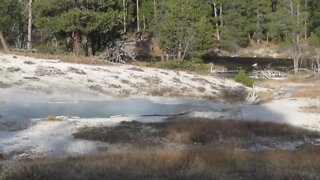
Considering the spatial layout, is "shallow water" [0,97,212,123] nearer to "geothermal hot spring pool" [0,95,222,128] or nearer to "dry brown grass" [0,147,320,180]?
"geothermal hot spring pool" [0,95,222,128]

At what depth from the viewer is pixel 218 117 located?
81.5 feet

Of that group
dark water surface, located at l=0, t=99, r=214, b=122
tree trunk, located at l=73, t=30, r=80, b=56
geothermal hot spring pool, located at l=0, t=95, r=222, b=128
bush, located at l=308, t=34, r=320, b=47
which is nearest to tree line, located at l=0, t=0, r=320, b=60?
tree trunk, located at l=73, t=30, r=80, b=56

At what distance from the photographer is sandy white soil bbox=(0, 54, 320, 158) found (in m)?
17.9

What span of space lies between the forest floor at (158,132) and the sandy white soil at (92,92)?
0.04 m

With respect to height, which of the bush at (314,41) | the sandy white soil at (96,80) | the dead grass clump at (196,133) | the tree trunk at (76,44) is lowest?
the dead grass clump at (196,133)

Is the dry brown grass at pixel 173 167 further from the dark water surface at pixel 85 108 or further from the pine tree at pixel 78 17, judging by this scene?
the pine tree at pixel 78 17

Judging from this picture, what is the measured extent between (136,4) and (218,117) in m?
73.1

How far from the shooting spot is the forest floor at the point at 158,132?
12.5 m

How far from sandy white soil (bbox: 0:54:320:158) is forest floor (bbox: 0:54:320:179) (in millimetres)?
44

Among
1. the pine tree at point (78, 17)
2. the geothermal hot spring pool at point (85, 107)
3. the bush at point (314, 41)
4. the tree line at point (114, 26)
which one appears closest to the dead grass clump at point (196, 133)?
the geothermal hot spring pool at point (85, 107)

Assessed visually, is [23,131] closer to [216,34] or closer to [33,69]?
[33,69]

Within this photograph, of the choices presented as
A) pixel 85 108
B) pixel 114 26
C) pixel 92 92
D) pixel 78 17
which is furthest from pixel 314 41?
pixel 85 108

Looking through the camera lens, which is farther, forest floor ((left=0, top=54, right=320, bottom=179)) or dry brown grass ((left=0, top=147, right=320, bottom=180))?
forest floor ((left=0, top=54, right=320, bottom=179))

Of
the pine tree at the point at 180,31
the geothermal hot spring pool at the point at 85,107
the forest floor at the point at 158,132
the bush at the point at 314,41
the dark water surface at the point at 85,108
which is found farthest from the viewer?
the bush at the point at 314,41
